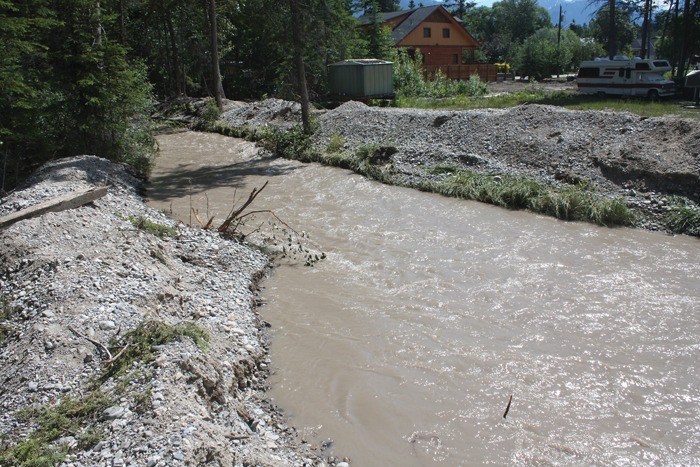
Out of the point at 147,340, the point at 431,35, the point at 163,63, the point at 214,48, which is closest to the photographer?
the point at 147,340

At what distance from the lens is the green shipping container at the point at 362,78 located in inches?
1109

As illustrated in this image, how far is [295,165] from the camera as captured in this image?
19547 millimetres

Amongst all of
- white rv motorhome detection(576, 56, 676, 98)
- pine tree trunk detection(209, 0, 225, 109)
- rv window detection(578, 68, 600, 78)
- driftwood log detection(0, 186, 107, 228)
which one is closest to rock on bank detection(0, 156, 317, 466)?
driftwood log detection(0, 186, 107, 228)

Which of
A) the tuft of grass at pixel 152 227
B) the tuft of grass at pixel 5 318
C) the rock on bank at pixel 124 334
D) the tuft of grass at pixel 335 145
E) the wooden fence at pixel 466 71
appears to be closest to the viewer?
the rock on bank at pixel 124 334

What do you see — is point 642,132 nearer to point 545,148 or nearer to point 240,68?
point 545,148

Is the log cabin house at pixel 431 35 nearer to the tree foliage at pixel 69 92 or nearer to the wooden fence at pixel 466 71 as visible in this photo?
the wooden fence at pixel 466 71

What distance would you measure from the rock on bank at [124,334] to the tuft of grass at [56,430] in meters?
0.02

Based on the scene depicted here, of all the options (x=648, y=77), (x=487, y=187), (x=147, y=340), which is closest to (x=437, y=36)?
(x=648, y=77)

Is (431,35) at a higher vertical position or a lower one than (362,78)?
higher

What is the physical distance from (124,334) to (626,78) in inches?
1099

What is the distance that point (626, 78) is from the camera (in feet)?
90.7

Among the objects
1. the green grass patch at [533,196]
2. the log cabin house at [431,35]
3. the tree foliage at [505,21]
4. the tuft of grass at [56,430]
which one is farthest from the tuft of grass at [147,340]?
the tree foliage at [505,21]

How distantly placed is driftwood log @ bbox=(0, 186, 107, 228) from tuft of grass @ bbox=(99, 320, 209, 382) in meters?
Result: 3.52

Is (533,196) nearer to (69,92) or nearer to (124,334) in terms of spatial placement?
(124,334)
